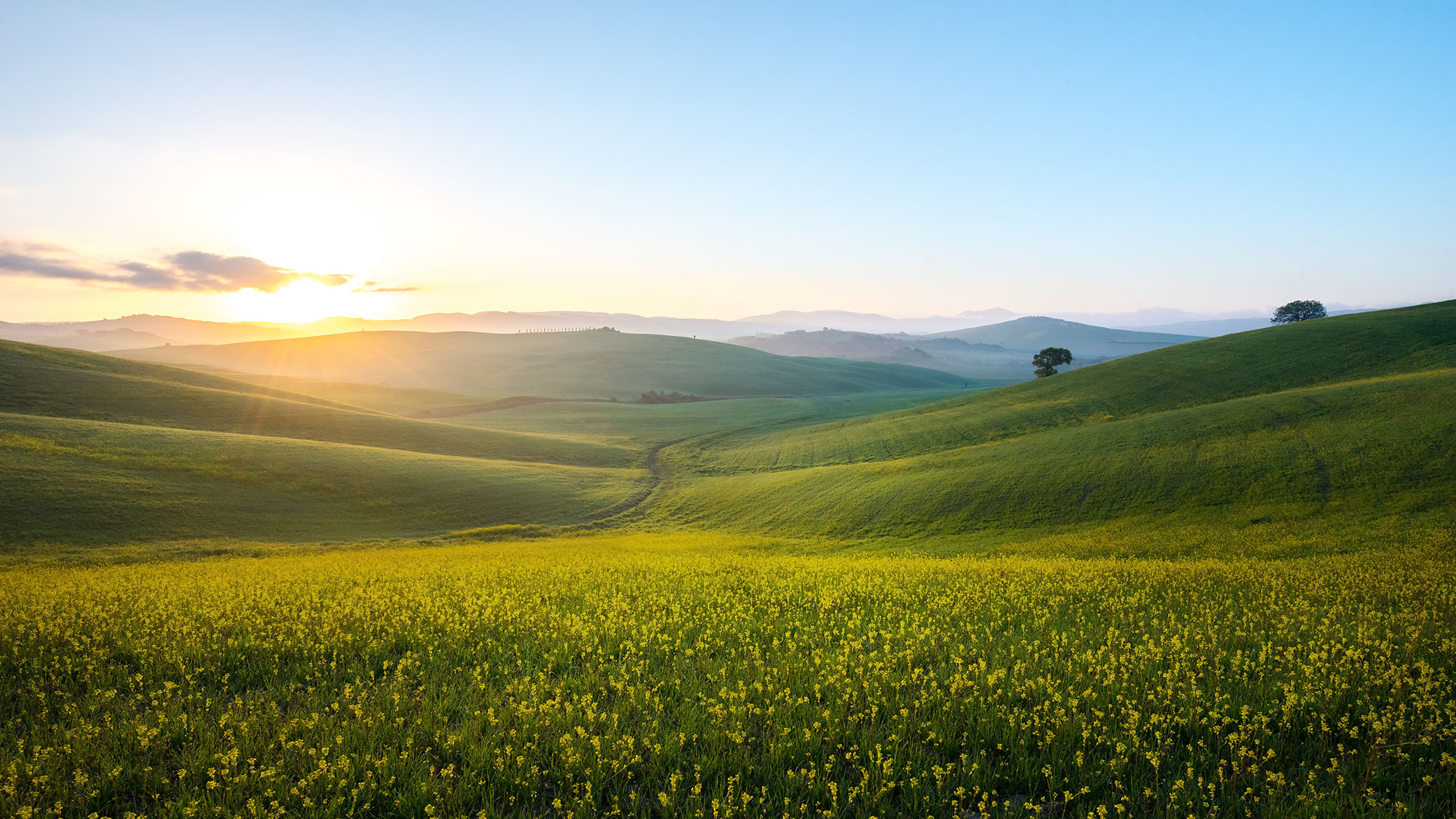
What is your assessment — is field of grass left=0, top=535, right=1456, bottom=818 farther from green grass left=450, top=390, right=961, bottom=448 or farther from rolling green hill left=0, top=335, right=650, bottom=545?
green grass left=450, top=390, right=961, bottom=448

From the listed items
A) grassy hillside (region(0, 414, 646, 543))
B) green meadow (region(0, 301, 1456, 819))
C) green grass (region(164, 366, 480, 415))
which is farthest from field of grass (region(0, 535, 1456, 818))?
green grass (region(164, 366, 480, 415))

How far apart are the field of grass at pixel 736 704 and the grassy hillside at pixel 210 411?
5646 cm

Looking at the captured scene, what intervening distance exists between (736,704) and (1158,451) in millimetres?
40679

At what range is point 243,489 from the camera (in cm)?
4306

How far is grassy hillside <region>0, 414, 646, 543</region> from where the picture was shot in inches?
1393

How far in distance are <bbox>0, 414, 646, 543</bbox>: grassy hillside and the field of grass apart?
92.1ft

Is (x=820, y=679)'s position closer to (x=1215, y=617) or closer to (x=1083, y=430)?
(x=1215, y=617)

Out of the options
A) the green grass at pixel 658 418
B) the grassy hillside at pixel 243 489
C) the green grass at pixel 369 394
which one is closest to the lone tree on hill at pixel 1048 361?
the green grass at pixel 658 418

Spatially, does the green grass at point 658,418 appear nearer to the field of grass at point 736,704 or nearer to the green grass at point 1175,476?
the green grass at point 1175,476

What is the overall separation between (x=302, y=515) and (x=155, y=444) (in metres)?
16.8

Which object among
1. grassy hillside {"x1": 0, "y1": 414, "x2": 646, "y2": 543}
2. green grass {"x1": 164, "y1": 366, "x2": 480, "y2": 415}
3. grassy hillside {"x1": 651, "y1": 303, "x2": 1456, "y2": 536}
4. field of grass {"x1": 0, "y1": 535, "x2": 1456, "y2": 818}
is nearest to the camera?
field of grass {"x1": 0, "y1": 535, "x2": 1456, "y2": 818}

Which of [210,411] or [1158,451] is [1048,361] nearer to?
[1158,451]

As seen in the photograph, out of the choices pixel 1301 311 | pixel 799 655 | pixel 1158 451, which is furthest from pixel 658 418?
pixel 1301 311

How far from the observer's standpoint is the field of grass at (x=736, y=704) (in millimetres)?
6051
